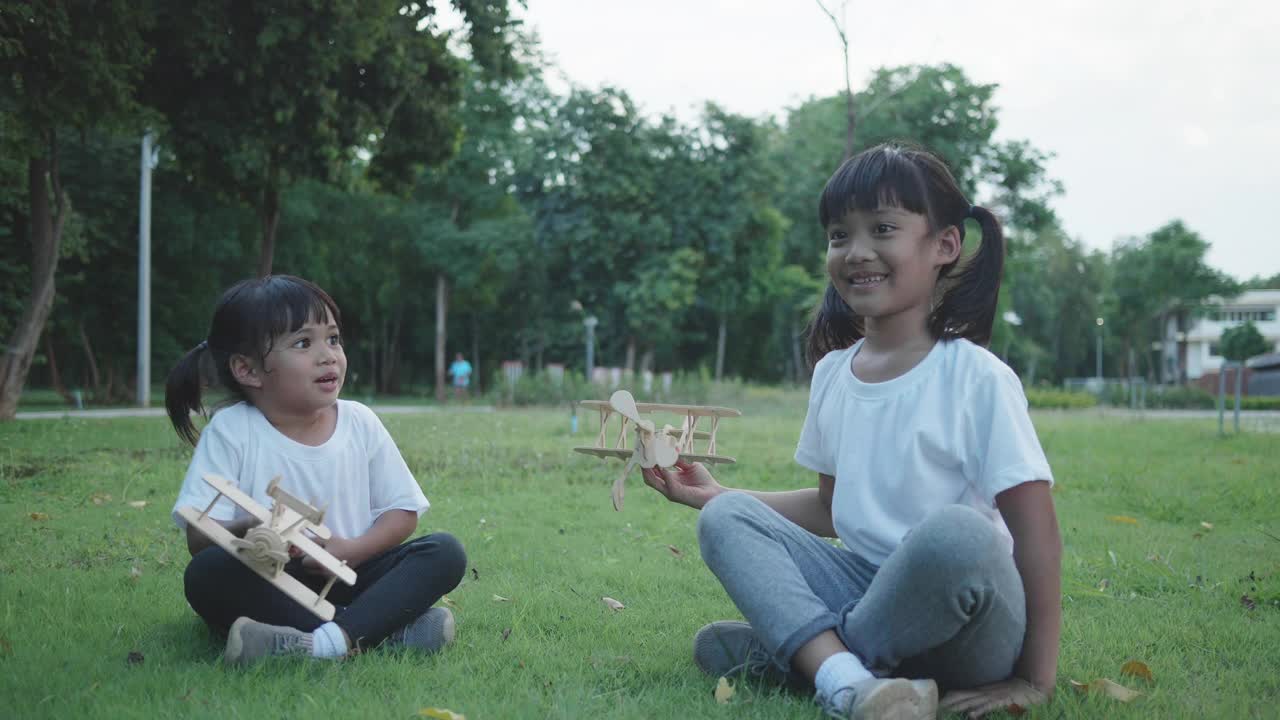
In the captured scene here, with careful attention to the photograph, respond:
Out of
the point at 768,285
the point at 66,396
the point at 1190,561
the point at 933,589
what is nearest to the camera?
the point at 933,589

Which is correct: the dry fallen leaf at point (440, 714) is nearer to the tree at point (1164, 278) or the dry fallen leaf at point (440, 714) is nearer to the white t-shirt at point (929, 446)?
the white t-shirt at point (929, 446)

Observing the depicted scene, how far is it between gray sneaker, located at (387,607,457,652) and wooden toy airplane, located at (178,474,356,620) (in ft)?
1.72

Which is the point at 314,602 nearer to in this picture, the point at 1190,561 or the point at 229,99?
the point at 1190,561

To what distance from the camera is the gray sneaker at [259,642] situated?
2.69 metres

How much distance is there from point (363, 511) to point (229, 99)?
9.82 m

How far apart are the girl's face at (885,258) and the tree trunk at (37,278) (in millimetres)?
11679

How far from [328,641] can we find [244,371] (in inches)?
32.4

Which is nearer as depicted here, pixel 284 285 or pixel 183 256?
pixel 284 285

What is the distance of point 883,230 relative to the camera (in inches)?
97.8

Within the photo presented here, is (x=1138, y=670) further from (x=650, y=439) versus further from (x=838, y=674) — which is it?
(x=650, y=439)

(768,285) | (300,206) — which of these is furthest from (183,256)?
(768,285)

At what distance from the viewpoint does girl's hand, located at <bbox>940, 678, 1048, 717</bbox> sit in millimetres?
2314

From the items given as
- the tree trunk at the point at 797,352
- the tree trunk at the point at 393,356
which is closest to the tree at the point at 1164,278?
the tree trunk at the point at 797,352

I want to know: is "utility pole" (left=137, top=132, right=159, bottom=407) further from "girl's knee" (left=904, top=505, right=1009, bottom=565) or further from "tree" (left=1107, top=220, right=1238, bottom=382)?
"tree" (left=1107, top=220, right=1238, bottom=382)
